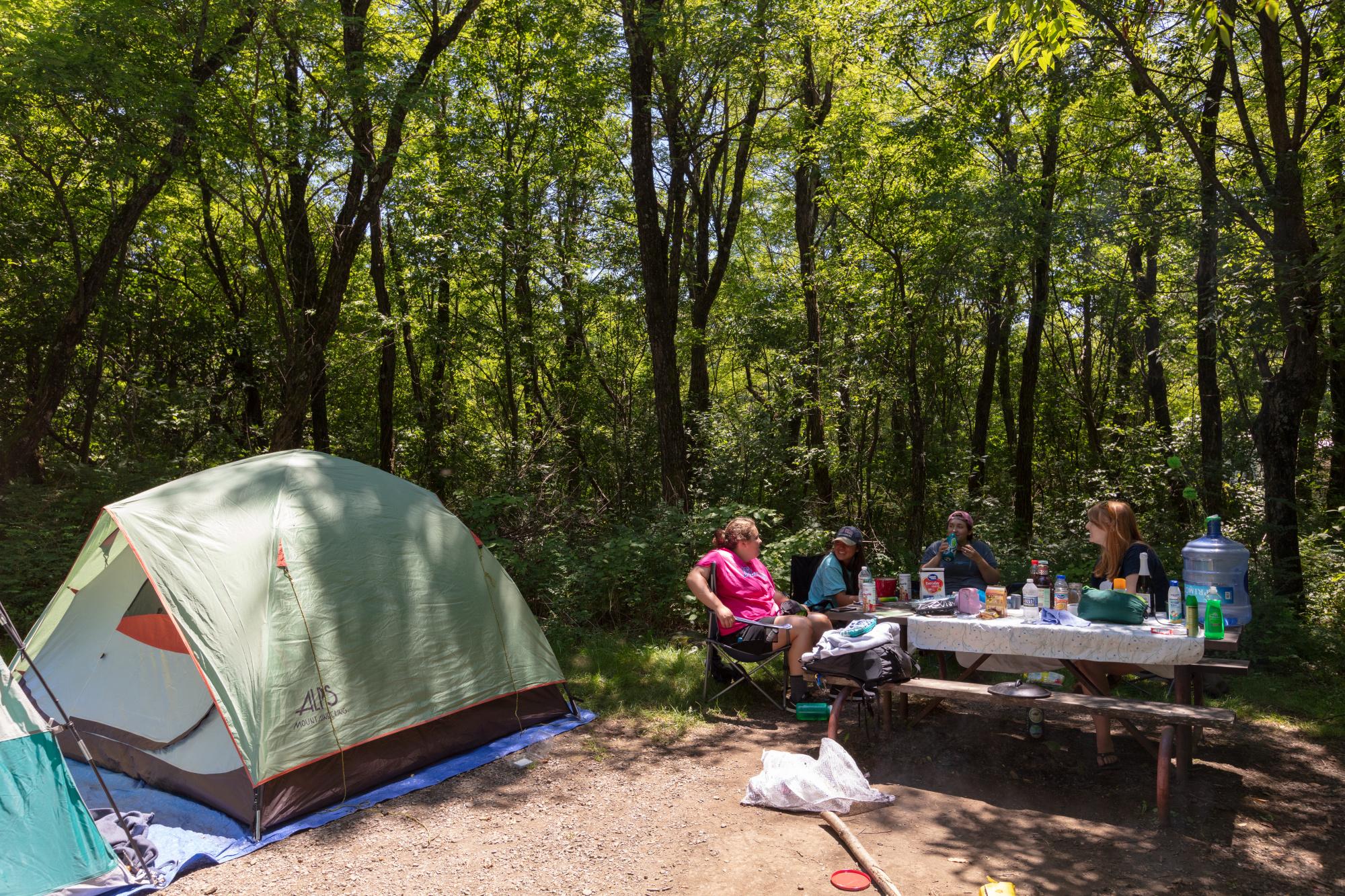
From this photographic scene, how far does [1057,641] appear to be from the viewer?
4203mm

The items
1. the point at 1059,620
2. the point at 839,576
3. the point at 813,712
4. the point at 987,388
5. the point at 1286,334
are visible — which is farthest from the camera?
the point at 987,388

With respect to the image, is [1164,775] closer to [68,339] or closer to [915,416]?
[915,416]

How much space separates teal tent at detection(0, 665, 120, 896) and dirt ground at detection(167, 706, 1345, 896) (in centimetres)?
39

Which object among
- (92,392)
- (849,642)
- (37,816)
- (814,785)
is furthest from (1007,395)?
(92,392)

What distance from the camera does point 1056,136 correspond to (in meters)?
10.5

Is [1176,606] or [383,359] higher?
[383,359]

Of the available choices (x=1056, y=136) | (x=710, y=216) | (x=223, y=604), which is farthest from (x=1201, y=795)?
(x=710, y=216)

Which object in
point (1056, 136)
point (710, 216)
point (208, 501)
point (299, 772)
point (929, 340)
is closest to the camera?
point (299, 772)

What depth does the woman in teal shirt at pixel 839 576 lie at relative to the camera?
18.0 ft

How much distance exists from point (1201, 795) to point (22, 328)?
13.4m

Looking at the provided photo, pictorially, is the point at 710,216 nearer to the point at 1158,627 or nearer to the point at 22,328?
the point at 22,328

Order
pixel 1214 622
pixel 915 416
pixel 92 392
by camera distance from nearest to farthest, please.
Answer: pixel 1214 622
pixel 915 416
pixel 92 392

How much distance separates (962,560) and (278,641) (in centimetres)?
423

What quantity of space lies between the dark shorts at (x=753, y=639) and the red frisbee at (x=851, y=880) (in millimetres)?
2098
